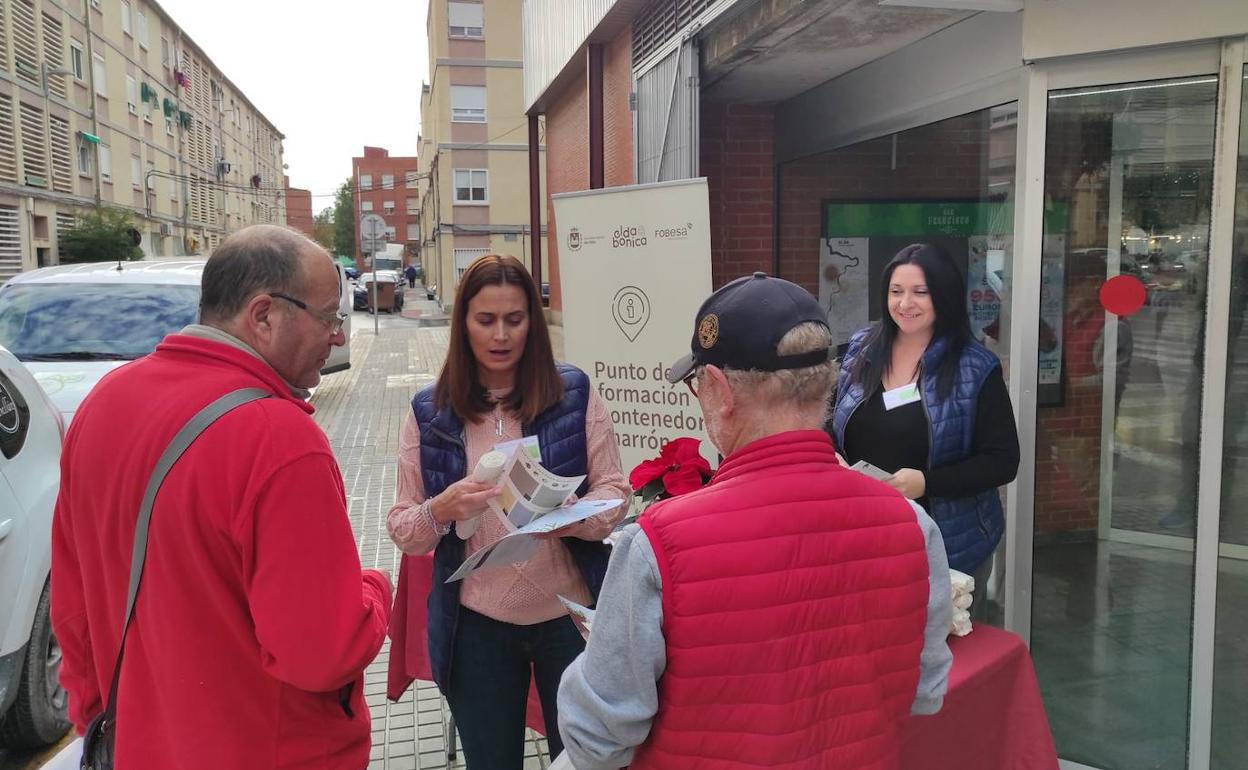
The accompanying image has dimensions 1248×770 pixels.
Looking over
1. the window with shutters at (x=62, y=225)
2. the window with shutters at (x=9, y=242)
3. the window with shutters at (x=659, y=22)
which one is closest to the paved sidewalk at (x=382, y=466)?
the window with shutters at (x=659, y=22)

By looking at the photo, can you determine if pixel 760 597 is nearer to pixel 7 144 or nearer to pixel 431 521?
pixel 431 521

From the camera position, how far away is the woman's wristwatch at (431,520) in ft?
7.51

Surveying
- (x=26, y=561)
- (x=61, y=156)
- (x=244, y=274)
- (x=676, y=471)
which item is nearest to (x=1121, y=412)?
(x=676, y=471)

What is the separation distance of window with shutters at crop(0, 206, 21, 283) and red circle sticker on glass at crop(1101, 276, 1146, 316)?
30.0m

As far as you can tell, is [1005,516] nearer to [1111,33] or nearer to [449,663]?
[1111,33]

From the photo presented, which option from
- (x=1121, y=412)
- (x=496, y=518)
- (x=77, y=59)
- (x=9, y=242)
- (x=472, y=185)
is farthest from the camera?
(x=472, y=185)

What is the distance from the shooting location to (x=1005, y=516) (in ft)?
11.2

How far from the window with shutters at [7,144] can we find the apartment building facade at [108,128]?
3cm

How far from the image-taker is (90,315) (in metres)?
6.43

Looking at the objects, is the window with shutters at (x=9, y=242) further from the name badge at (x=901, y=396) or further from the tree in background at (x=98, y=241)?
the name badge at (x=901, y=396)

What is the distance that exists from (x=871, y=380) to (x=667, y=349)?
1.42 metres

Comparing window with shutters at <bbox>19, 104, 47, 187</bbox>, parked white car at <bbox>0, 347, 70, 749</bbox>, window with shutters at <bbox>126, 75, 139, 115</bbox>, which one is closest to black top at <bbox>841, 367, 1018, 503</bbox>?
parked white car at <bbox>0, 347, 70, 749</bbox>

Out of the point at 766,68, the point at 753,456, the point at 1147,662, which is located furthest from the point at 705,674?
the point at 766,68

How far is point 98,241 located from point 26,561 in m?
29.5
